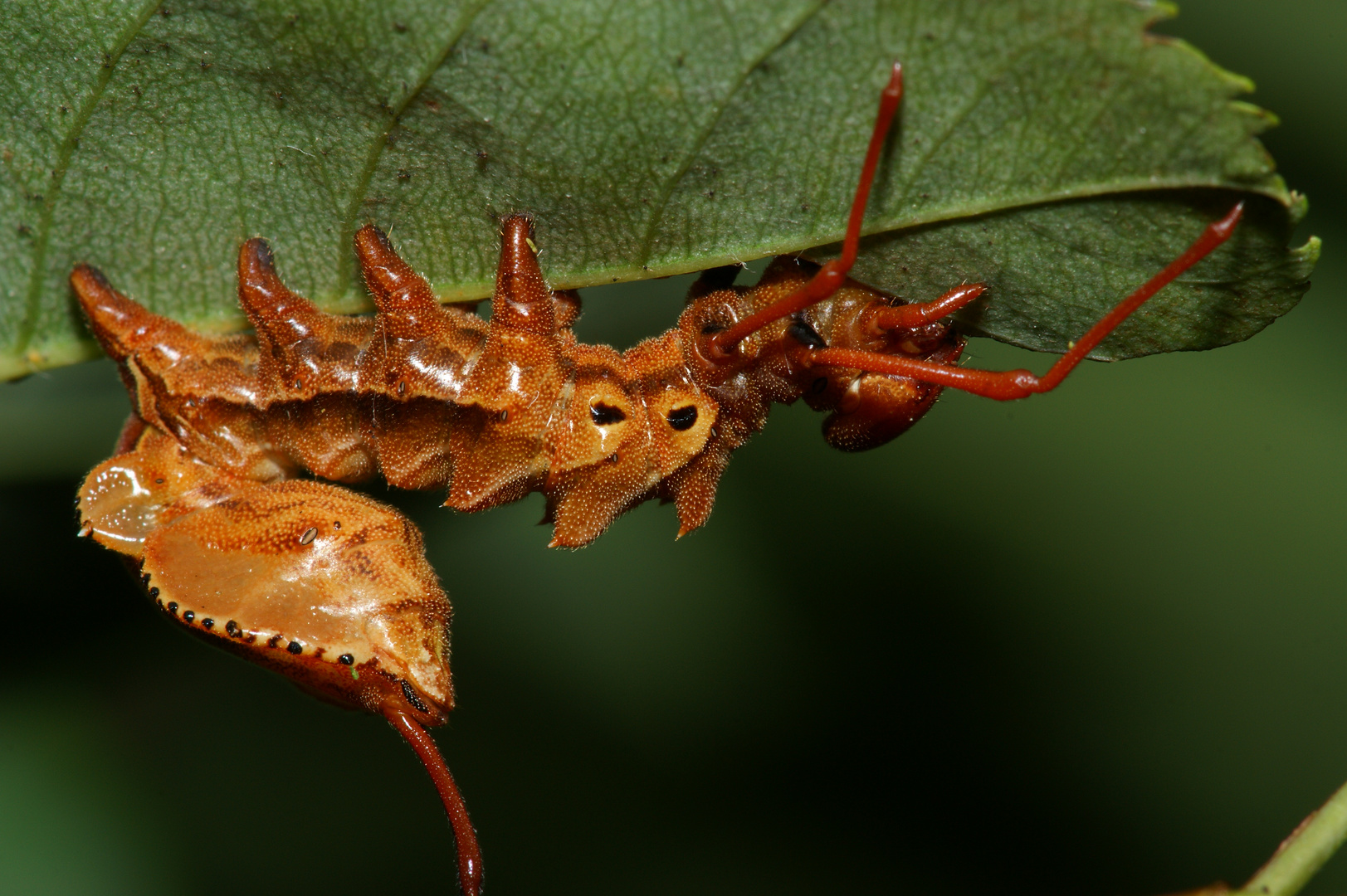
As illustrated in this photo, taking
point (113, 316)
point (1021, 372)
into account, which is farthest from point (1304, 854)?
point (113, 316)

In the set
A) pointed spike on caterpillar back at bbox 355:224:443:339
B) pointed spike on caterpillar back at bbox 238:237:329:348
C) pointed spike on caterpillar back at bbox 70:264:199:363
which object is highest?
pointed spike on caterpillar back at bbox 355:224:443:339

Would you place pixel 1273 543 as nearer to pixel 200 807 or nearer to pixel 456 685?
pixel 456 685

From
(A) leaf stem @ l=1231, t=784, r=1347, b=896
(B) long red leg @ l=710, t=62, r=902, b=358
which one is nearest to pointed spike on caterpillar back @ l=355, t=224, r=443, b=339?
(B) long red leg @ l=710, t=62, r=902, b=358

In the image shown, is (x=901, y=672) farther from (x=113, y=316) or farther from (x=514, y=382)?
(x=113, y=316)

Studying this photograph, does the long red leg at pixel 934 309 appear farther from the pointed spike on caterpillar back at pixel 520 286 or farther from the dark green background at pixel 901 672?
the dark green background at pixel 901 672

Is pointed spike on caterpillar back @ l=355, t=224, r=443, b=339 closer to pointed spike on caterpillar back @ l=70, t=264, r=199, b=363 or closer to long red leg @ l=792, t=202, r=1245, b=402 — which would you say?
pointed spike on caterpillar back @ l=70, t=264, r=199, b=363

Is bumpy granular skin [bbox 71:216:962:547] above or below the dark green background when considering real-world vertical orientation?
above

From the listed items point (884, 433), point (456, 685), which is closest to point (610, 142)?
point (884, 433)

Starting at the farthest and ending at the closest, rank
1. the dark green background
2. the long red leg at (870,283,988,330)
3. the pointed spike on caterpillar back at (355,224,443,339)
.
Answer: the dark green background < the pointed spike on caterpillar back at (355,224,443,339) < the long red leg at (870,283,988,330)
